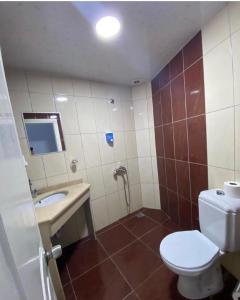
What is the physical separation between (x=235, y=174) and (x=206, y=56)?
0.96 m

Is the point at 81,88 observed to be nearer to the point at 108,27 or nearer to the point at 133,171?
the point at 108,27

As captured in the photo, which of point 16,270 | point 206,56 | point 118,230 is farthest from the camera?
point 118,230

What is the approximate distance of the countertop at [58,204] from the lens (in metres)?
1.06

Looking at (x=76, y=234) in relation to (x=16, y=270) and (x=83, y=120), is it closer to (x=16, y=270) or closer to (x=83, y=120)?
(x=83, y=120)

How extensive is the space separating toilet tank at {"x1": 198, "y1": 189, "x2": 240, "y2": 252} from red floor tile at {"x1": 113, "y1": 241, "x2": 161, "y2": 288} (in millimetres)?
652

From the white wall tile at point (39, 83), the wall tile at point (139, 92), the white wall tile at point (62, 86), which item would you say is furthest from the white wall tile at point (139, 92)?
the white wall tile at point (39, 83)

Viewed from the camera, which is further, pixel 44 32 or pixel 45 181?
pixel 45 181

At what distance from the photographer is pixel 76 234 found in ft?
6.19

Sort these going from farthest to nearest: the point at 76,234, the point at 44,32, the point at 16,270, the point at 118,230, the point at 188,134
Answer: the point at 118,230 → the point at 76,234 → the point at 188,134 → the point at 44,32 → the point at 16,270

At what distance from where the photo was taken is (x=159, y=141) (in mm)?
2080

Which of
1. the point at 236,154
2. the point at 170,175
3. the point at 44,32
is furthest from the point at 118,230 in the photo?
the point at 44,32

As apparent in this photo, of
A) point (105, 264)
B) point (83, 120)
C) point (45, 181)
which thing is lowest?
point (105, 264)

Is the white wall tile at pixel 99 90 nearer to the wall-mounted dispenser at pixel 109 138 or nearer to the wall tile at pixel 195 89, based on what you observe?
the wall-mounted dispenser at pixel 109 138

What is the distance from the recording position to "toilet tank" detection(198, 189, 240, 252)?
1000 mm
